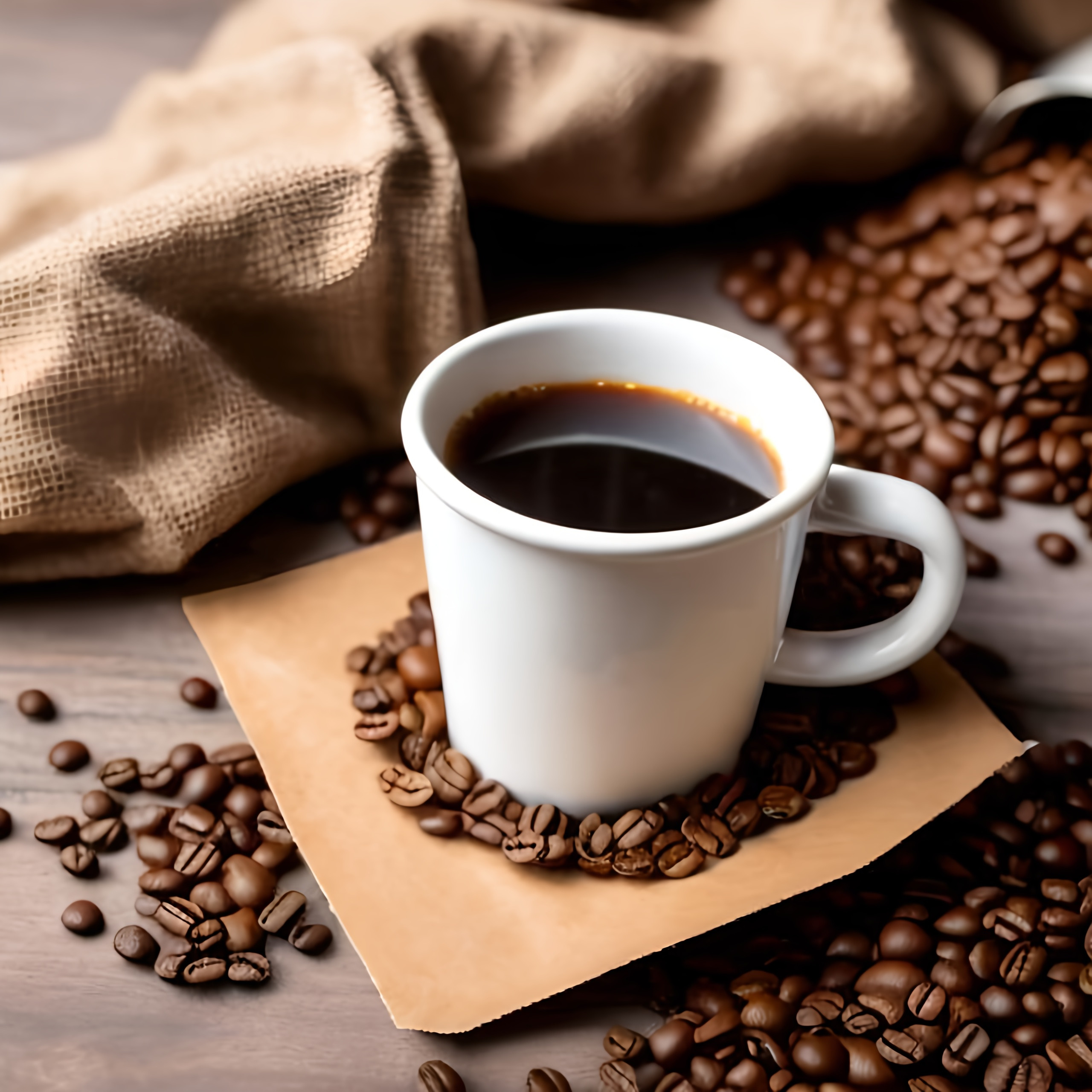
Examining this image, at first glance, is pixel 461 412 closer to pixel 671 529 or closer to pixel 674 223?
pixel 671 529

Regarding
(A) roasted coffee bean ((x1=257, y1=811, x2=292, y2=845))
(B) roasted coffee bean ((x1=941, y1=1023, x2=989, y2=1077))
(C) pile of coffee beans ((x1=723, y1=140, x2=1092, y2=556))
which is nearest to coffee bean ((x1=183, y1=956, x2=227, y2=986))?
(A) roasted coffee bean ((x1=257, y1=811, x2=292, y2=845))

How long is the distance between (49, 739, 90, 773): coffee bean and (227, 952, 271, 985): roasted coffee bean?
0.80ft

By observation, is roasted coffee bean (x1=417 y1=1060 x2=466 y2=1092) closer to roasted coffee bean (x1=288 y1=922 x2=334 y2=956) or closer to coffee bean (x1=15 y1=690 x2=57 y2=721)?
roasted coffee bean (x1=288 y1=922 x2=334 y2=956)

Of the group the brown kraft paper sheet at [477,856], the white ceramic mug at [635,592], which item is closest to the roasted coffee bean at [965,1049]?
the brown kraft paper sheet at [477,856]

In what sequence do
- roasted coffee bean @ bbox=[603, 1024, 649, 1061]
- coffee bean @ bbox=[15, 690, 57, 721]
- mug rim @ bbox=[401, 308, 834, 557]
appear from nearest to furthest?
mug rim @ bbox=[401, 308, 834, 557], roasted coffee bean @ bbox=[603, 1024, 649, 1061], coffee bean @ bbox=[15, 690, 57, 721]

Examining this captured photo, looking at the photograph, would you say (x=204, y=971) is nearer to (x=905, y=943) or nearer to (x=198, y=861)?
(x=198, y=861)

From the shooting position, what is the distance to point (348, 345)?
48.7 inches

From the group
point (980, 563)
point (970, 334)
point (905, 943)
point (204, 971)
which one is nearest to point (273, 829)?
point (204, 971)

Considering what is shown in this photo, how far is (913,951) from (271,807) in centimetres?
51

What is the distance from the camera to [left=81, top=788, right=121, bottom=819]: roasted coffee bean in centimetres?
99

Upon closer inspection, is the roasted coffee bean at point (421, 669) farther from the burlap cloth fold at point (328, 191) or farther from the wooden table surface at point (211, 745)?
the burlap cloth fold at point (328, 191)

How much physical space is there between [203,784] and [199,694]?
4.2 inches

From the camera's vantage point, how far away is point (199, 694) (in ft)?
3.53

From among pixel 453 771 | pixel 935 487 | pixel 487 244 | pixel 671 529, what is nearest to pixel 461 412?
pixel 671 529
